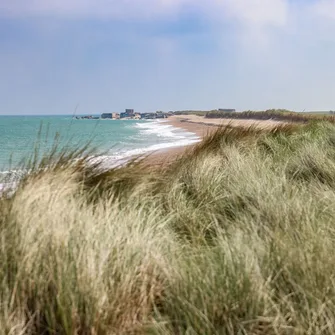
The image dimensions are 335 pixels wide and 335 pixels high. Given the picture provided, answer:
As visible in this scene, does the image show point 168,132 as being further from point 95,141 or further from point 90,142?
point 90,142

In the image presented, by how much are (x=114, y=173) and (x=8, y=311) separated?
6.32 feet

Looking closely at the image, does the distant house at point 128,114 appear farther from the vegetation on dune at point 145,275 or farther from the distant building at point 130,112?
the vegetation on dune at point 145,275

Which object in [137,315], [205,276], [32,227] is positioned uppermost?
[32,227]

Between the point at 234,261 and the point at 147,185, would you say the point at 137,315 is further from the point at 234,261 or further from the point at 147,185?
the point at 147,185

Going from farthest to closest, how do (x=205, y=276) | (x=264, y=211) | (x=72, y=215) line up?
(x=264, y=211)
(x=72, y=215)
(x=205, y=276)

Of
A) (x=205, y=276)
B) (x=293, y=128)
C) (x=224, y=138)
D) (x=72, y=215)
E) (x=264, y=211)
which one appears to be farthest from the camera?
(x=293, y=128)

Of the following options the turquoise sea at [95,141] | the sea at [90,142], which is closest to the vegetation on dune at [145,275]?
the sea at [90,142]

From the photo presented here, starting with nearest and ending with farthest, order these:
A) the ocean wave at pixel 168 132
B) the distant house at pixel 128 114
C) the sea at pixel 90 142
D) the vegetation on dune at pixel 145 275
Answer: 1. the vegetation on dune at pixel 145 275
2. the sea at pixel 90 142
3. the ocean wave at pixel 168 132
4. the distant house at pixel 128 114

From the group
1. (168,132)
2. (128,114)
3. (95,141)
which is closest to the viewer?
(95,141)

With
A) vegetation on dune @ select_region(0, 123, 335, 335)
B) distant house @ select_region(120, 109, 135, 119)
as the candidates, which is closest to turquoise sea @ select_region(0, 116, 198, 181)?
vegetation on dune @ select_region(0, 123, 335, 335)

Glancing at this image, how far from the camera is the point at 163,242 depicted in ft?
8.25

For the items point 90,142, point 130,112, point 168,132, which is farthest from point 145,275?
point 130,112

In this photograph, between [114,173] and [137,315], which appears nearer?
[137,315]

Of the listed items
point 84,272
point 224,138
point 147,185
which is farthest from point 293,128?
point 84,272
